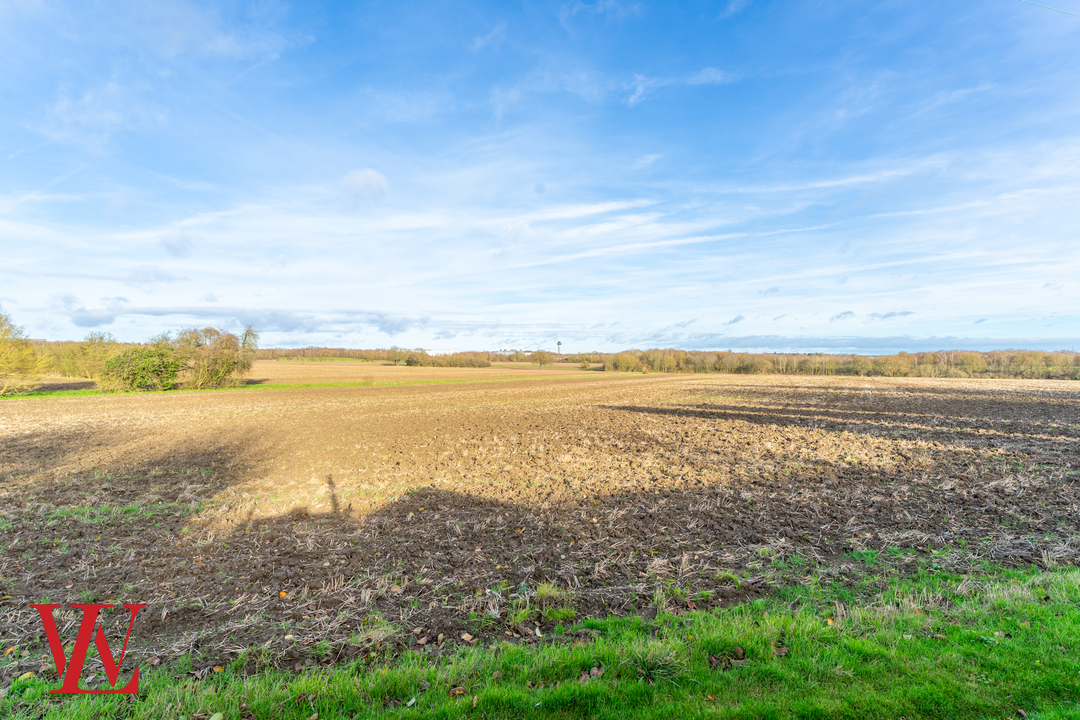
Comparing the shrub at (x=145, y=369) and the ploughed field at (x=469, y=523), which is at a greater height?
the shrub at (x=145, y=369)

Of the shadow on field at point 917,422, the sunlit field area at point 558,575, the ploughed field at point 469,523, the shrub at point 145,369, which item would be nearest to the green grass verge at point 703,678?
the sunlit field area at point 558,575

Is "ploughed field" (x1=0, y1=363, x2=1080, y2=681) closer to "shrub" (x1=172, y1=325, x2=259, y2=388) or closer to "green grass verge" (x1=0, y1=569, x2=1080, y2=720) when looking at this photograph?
"green grass verge" (x1=0, y1=569, x2=1080, y2=720)

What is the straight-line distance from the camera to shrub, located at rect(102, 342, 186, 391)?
44906 millimetres

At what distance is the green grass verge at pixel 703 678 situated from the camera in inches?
154

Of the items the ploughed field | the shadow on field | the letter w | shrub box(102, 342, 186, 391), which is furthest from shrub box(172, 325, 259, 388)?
the letter w

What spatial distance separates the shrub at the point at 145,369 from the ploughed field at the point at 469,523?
1272 inches

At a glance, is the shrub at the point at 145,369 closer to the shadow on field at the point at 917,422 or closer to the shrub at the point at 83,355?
the shrub at the point at 83,355

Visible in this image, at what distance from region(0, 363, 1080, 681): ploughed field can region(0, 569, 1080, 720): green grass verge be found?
0.71 m

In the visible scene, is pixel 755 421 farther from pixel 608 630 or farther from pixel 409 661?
pixel 409 661

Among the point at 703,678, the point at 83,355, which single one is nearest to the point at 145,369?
the point at 83,355

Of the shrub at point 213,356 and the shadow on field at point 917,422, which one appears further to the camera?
the shrub at point 213,356

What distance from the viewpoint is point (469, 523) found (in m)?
9.30

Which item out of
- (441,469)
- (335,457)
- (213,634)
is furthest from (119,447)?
(213,634)

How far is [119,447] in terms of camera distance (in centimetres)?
1769
